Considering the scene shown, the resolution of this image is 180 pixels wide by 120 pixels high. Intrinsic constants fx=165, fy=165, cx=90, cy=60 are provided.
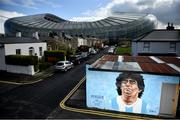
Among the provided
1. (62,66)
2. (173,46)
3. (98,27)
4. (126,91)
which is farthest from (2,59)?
(98,27)

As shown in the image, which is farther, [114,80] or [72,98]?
[72,98]

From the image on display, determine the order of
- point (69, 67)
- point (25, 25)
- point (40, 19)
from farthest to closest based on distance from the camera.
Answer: point (40, 19) → point (25, 25) → point (69, 67)

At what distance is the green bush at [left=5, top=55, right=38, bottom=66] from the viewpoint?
25.2 m

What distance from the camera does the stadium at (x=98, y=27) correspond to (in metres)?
133

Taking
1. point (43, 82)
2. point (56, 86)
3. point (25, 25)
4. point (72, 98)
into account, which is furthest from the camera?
point (25, 25)

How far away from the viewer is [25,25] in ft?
465

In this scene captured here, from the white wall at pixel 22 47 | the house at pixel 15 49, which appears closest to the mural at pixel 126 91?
the house at pixel 15 49

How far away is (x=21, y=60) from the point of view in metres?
25.5

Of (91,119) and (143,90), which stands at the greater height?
(143,90)

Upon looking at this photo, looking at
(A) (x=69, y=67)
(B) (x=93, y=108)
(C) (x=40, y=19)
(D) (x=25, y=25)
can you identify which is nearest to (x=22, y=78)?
(A) (x=69, y=67)

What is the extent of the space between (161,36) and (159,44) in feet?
8.03

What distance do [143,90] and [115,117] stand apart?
3.03 metres

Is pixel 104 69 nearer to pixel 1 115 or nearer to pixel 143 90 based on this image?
pixel 143 90

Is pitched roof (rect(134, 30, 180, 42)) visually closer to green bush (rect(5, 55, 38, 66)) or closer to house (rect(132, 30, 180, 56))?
house (rect(132, 30, 180, 56))
